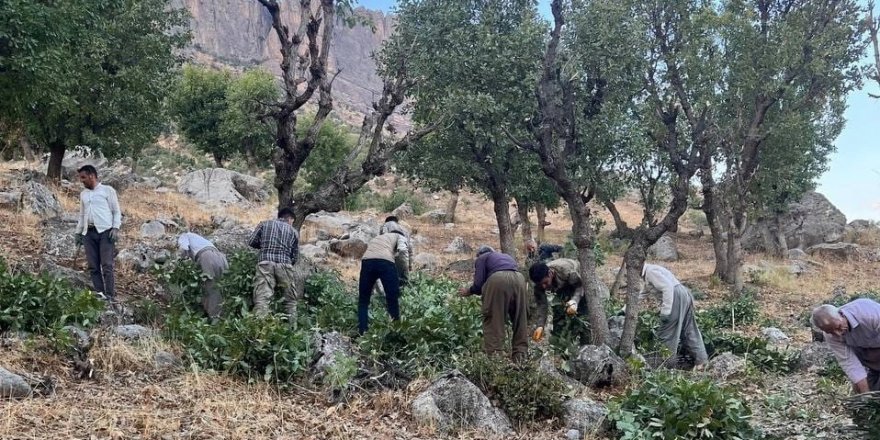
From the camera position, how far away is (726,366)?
7.46 m

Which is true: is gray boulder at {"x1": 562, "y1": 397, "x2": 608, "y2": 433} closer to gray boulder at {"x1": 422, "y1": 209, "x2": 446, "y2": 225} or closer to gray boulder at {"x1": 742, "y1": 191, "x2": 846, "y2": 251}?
gray boulder at {"x1": 742, "y1": 191, "x2": 846, "y2": 251}

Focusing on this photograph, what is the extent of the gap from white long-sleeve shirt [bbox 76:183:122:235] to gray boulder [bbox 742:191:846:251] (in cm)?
2391

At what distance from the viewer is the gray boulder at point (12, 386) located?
4973mm

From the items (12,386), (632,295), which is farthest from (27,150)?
(632,295)

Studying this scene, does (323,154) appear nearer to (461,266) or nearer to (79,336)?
(461,266)

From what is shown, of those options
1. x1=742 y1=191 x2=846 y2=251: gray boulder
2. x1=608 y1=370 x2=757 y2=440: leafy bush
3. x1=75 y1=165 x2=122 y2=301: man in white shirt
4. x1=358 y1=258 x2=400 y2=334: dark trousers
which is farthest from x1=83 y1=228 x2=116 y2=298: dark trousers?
x1=742 y1=191 x2=846 y2=251: gray boulder

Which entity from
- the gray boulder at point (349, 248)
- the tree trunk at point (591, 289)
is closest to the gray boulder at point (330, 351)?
the tree trunk at point (591, 289)

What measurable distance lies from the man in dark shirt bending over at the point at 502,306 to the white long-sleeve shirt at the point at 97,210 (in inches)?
180

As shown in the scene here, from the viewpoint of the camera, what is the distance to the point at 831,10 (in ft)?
51.3

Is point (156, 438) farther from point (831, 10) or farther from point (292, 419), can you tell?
point (831, 10)

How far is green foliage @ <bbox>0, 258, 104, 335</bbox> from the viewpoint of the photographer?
6215 millimetres

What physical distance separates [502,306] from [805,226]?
2422cm

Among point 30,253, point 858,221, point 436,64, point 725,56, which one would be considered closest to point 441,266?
point 436,64

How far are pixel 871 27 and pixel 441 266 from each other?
11542 mm
